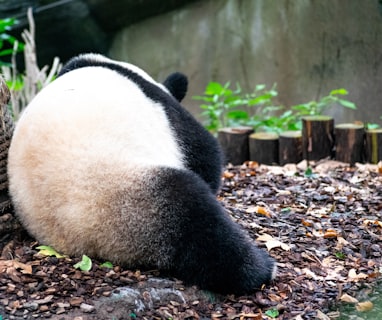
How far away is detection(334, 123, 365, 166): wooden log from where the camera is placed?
16.0 feet

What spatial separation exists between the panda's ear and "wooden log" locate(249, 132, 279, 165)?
1.60 m

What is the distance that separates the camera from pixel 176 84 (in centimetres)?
360

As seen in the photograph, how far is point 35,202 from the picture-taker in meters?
A: 2.79

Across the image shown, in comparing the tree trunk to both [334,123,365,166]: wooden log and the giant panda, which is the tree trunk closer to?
the giant panda

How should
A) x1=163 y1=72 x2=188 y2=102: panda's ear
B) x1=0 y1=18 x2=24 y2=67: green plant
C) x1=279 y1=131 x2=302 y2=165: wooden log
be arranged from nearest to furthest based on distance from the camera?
x1=163 y1=72 x2=188 y2=102: panda's ear < x1=279 y1=131 x2=302 y2=165: wooden log < x1=0 y1=18 x2=24 y2=67: green plant

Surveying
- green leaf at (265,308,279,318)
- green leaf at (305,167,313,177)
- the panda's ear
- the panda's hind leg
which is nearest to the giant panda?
the panda's hind leg

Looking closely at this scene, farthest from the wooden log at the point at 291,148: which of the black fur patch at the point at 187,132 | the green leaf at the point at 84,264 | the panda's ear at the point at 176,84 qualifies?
the green leaf at the point at 84,264

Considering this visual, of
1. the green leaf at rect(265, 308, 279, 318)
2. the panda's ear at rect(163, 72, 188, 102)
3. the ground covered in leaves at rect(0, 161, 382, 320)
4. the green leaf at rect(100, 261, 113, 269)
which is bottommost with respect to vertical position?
the green leaf at rect(265, 308, 279, 318)

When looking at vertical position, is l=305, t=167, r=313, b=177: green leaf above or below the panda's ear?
below

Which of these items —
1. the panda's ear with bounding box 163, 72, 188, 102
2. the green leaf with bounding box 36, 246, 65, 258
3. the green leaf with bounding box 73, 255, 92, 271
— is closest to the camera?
the green leaf with bounding box 73, 255, 92, 271

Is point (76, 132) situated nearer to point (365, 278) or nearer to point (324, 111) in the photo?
point (365, 278)

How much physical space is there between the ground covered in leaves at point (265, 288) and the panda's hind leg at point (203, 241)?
8 centimetres

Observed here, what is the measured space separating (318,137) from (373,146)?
16.8 inches

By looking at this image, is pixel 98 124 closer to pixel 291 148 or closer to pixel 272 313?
pixel 272 313
